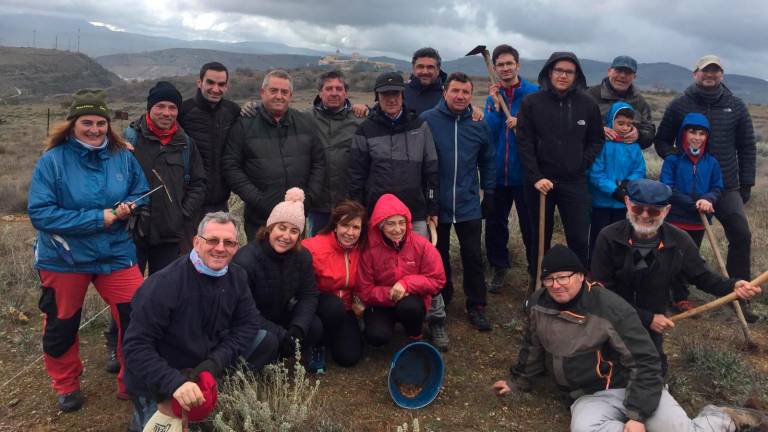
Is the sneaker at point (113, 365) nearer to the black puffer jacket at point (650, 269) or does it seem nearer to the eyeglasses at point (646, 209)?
the black puffer jacket at point (650, 269)

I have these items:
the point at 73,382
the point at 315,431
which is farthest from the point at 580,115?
the point at 73,382

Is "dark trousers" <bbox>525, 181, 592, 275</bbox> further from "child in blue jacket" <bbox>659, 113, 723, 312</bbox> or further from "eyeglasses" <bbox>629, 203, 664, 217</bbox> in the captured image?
"eyeglasses" <bbox>629, 203, 664, 217</bbox>

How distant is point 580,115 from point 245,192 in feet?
9.38

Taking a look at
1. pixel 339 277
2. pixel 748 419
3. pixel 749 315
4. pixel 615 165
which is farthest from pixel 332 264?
pixel 749 315

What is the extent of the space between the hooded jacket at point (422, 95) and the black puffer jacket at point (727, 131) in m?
2.23

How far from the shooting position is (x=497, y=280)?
577 cm

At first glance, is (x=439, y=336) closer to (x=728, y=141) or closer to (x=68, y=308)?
(x=68, y=308)

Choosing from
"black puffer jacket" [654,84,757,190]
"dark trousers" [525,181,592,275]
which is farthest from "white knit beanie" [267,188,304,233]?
"black puffer jacket" [654,84,757,190]

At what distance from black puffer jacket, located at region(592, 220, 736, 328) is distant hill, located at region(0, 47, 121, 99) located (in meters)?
69.3

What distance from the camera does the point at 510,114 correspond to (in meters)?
5.26

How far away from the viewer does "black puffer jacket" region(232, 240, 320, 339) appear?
386 cm

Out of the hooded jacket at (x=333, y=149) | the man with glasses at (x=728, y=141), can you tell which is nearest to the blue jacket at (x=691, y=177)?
the man with glasses at (x=728, y=141)

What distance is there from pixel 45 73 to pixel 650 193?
96239 mm

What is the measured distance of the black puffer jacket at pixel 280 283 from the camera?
3.86 metres
